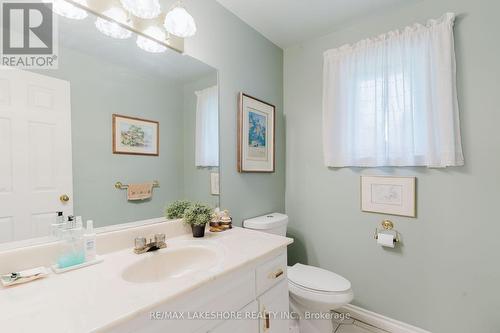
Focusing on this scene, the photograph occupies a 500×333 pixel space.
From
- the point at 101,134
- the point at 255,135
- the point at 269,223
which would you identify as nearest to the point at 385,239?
the point at 269,223

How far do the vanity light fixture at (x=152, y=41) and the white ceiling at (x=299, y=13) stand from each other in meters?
0.58

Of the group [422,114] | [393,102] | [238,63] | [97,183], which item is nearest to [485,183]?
[422,114]

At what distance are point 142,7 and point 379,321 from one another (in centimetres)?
246

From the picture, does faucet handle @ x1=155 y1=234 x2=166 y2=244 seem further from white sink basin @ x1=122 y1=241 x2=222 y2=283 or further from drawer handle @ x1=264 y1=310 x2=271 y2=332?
drawer handle @ x1=264 y1=310 x2=271 y2=332

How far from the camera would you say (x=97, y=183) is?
1049 millimetres

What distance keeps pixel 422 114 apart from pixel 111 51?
1856mm

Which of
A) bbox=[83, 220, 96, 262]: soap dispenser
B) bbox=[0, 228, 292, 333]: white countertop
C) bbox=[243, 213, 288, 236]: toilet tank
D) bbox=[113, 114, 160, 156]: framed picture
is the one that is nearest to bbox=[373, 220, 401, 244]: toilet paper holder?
bbox=[243, 213, 288, 236]: toilet tank

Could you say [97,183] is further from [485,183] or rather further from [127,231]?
[485,183]

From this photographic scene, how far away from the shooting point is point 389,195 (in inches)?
66.7

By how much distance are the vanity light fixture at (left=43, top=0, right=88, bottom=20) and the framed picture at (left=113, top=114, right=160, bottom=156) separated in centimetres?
43

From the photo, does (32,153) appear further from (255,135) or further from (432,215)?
(432,215)

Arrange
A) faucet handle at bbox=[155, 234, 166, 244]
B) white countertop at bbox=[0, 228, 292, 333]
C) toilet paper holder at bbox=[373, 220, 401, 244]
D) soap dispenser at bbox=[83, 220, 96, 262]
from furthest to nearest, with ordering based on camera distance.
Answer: toilet paper holder at bbox=[373, 220, 401, 244]
faucet handle at bbox=[155, 234, 166, 244]
soap dispenser at bbox=[83, 220, 96, 262]
white countertop at bbox=[0, 228, 292, 333]

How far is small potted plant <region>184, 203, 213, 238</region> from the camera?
4.30 ft

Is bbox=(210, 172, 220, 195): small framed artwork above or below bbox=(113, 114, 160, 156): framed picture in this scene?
below
